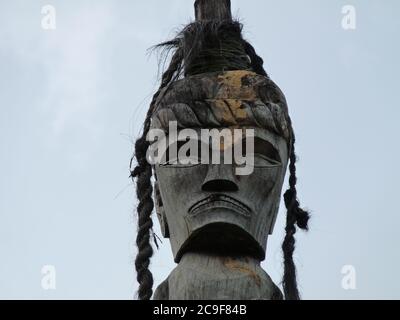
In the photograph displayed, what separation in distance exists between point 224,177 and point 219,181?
3cm

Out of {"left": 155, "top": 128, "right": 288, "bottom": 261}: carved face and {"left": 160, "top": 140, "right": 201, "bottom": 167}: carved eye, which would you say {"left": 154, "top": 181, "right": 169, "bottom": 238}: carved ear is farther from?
{"left": 160, "top": 140, "right": 201, "bottom": 167}: carved eye

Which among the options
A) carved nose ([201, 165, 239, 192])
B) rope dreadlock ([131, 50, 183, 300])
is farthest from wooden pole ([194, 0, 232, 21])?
carved nose ([201, 165, 239, 192])

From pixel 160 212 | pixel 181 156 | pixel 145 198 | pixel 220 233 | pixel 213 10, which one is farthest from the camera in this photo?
pixel 213 10

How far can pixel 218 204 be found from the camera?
18.2 feet

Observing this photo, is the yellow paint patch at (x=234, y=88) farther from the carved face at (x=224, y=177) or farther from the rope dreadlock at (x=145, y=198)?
the rope dreadlock at (x=145, y=198)

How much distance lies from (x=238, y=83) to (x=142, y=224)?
0.90 meters

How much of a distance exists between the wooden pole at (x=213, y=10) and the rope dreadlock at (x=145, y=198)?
0.32 m

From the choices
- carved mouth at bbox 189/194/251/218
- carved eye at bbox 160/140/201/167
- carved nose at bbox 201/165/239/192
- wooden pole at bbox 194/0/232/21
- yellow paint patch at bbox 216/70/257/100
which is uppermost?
wooden pole at bbox 194/0/232/21

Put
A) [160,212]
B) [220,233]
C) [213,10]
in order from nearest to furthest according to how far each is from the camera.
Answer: [220,233] < [160,212] < [213,10]

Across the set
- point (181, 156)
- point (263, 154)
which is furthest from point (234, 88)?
point (181, 156)

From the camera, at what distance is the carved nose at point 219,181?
5.59m

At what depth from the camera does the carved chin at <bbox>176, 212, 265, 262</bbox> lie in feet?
18.0

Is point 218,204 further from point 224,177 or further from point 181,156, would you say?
point 181,156

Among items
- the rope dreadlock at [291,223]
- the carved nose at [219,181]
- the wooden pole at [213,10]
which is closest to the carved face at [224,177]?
the carved nose at [219,181]
